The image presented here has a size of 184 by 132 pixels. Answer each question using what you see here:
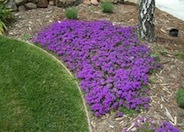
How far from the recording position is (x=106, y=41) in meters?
6.27

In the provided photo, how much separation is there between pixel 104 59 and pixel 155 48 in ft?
3.51

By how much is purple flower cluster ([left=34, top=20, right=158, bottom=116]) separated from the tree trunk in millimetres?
208

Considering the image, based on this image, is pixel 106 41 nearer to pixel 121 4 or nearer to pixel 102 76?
pixel 102 76

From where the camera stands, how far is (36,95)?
542 centimetres

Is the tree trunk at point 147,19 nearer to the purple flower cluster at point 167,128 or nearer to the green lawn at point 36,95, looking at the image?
the green lawn at point 36,95

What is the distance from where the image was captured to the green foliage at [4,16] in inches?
272

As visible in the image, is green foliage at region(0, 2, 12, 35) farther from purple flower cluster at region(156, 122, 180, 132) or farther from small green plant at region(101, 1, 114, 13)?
purple flower cluster at region(156, 122, 180, 132)

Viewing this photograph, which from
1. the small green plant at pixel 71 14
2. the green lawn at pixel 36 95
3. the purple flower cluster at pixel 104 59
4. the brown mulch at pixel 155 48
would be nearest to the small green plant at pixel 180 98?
the brown mulch at pixel 155 48

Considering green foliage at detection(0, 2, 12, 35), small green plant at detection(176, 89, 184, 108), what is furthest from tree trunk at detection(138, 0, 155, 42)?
green foliage at detection(0, 2, 12, 35)

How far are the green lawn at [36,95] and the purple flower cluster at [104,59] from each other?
0.25m

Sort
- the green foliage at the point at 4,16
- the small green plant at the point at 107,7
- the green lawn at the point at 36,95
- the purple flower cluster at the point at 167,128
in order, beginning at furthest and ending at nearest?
the small green plant at the point at 107,7, the green foliage at the point at 4,16, the green lawn at the point at 36,95, the purple flower cluster at the point at 167,128

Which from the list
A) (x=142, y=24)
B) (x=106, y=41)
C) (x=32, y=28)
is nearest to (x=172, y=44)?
(x=142, y=24)

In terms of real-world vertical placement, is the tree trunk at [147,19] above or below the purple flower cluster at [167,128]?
above

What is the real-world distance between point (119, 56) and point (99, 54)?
35 cm
